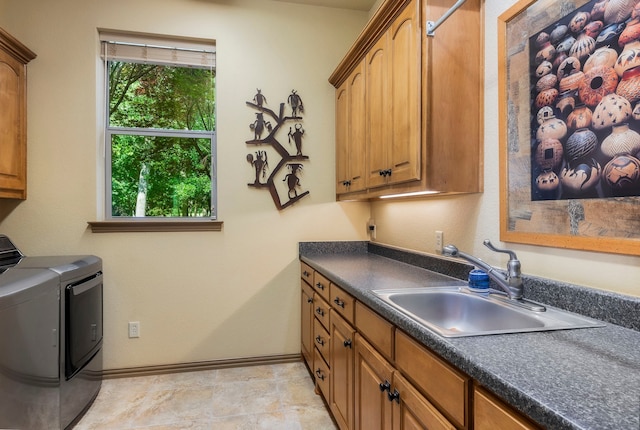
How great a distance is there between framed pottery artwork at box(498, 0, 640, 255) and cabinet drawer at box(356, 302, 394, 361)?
65 centimetres

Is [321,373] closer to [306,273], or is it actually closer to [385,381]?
[306,273]

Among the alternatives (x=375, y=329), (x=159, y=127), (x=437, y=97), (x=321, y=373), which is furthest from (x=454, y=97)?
(x=159, y=127)

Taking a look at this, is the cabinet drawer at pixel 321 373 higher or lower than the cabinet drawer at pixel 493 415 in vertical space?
lower

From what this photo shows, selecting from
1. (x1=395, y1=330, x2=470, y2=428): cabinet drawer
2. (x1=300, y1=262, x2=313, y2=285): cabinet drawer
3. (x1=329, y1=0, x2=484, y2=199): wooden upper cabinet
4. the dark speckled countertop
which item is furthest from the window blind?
(x1=395, y1=330, x2=470, y2=428): cabinet drawer

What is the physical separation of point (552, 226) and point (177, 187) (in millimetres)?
2472

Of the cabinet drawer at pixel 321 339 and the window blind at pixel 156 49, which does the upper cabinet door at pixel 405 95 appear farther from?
the window blind at pixel 156 49

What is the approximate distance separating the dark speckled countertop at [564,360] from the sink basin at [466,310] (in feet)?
0.21

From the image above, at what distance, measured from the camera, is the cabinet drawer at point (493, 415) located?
679mm

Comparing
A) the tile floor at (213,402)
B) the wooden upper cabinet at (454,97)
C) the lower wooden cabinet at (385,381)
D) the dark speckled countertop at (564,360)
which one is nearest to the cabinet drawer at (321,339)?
the lower wooden cabinet at (385,381)

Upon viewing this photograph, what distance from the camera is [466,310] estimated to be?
1448 mm

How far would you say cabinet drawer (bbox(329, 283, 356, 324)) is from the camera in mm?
1651

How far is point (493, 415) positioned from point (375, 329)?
24.9 inches

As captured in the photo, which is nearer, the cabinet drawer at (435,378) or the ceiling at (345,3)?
the cabinet drawer at (435,378)

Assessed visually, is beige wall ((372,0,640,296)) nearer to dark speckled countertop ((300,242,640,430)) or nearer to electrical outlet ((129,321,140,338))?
dark speckled countertop ((300,242,640,430))
